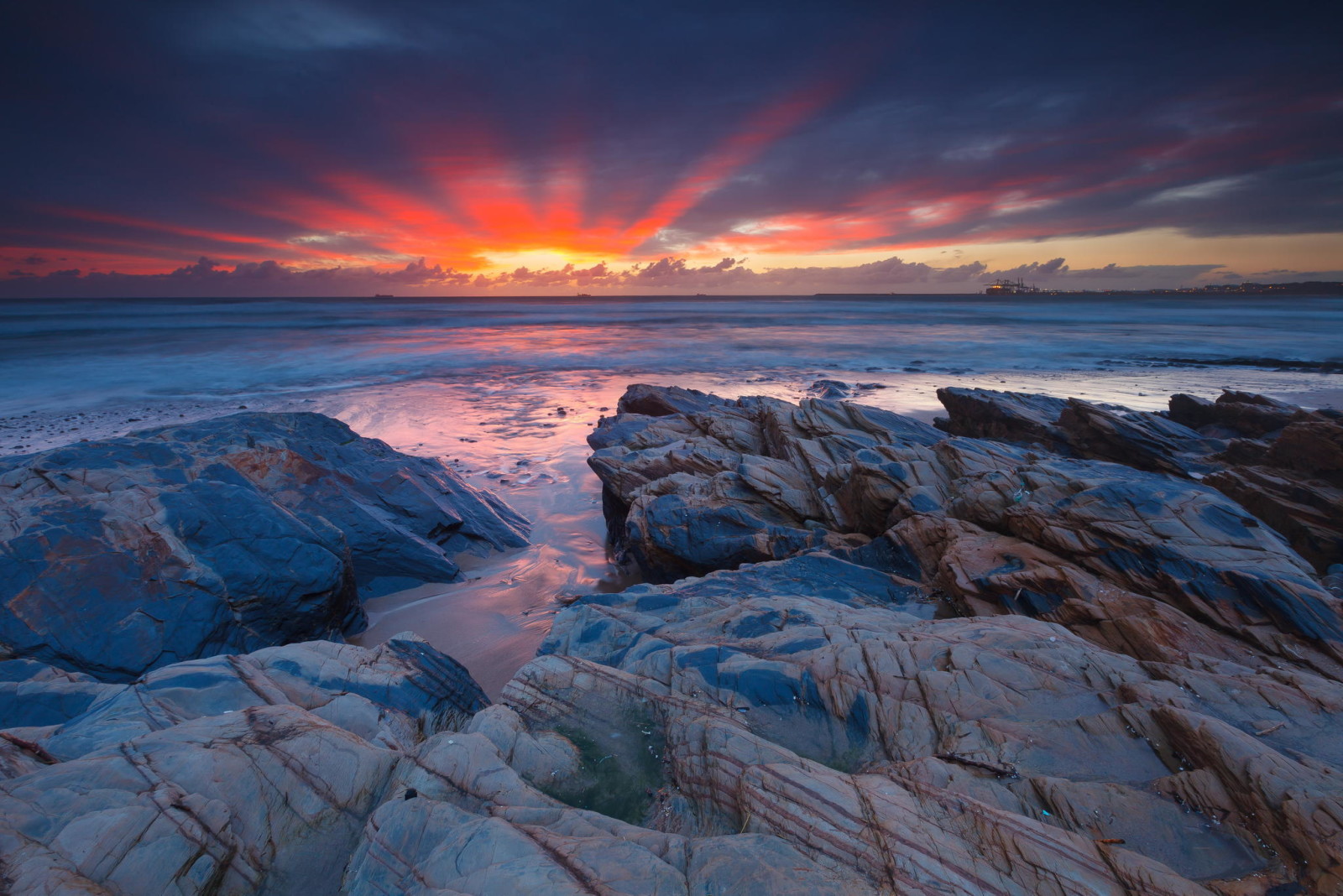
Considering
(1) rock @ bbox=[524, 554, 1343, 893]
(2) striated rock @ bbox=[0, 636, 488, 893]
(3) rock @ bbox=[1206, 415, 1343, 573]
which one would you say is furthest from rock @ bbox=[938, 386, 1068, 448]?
(2) striated rock @ bbox=[0, 636, 488, 893]

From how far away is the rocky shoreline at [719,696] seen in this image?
323 cm

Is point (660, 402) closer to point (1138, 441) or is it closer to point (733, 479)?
point (733, 479)

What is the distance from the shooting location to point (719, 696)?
5.05m

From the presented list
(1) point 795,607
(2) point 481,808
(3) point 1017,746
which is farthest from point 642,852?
(1) point 795,607

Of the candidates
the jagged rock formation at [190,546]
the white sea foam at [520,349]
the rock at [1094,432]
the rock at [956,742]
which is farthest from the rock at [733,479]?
the white sea foam at [520,349]

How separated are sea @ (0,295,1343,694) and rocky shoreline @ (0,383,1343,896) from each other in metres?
1.78

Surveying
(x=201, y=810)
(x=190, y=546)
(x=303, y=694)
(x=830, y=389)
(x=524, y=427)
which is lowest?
(x=524, y=427)

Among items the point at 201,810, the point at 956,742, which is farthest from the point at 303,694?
the point at 956,742

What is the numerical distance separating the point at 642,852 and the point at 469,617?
6.50 meters

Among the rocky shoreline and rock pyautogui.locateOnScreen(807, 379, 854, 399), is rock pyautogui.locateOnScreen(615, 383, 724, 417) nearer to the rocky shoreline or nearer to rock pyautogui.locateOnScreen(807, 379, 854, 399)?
rock pyautogui.locateOnScreen(807, 379, 854, 399)

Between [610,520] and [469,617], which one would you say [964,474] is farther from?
[469,617]

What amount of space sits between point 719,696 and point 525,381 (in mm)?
29059

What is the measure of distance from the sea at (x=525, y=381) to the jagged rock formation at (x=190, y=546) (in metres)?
1.17

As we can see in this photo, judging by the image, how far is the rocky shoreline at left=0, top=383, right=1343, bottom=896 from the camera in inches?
127
